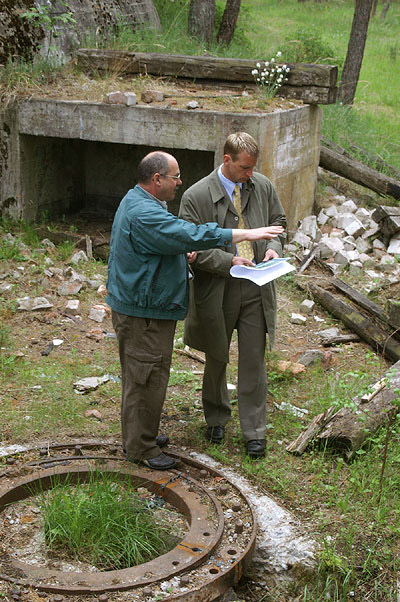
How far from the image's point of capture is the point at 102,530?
11.9ft

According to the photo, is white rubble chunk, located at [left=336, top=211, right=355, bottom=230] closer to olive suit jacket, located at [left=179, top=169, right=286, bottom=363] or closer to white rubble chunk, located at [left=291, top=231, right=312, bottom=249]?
white rubble chunk, located at [left=291, top=231, right=312, bottom=249]

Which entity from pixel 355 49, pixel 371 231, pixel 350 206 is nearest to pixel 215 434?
pixel 371 231

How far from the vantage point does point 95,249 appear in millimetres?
8594

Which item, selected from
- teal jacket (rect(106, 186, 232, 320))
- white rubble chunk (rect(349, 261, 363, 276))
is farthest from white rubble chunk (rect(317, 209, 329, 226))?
teal jacket (rect(106, 186, 232, 320))

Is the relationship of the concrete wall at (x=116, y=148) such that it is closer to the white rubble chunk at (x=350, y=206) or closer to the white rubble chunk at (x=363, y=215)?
the white rubble chunk at (x=350, y=206)

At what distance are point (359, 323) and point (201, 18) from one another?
847 centimetres

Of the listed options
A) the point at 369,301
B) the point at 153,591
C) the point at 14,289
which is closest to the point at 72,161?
the point at 14,289

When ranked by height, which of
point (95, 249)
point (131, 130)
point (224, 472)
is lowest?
point (95, 249)

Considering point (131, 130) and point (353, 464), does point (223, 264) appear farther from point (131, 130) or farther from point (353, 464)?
point (131, 130)

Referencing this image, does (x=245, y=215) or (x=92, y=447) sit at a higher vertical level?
(x=245, y=215)

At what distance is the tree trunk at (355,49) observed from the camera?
13898 mm

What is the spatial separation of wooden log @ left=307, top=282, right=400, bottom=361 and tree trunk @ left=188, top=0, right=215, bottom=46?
7202 millimetres

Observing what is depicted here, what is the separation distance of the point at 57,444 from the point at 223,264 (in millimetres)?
1605

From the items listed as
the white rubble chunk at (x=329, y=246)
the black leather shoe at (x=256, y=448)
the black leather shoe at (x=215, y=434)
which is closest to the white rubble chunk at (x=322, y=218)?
the white rubble chunk at (x=329, y=246)
